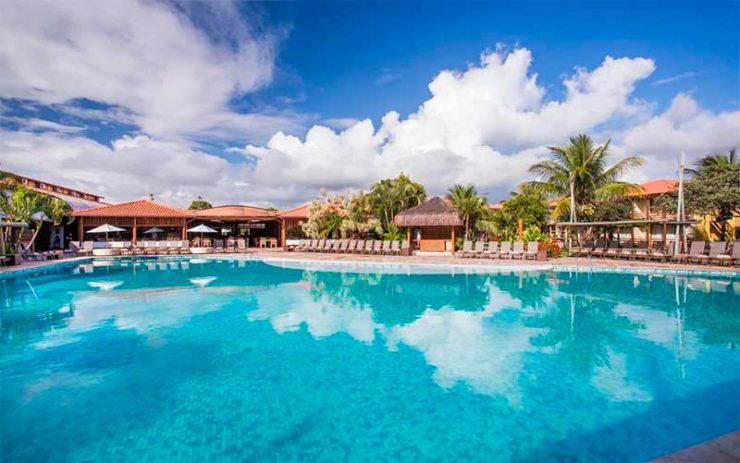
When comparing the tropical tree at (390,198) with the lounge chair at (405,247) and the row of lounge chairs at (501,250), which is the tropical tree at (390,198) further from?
the row of lounge chairs at (501,250)

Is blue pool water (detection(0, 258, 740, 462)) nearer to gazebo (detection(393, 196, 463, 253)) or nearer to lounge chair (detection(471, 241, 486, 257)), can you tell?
lounge chair (detection(471, 241, 486, 257))

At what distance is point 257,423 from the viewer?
3600mm

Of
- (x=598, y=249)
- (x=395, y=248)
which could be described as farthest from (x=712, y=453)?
(x=598, y=249)

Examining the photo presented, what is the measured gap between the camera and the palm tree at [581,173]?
19281mm

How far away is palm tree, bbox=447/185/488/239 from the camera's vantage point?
2009 centimetres

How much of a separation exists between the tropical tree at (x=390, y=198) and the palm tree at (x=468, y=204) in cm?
309

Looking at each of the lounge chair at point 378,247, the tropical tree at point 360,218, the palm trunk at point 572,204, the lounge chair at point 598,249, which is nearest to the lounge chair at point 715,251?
the lounge chair at point 598,249

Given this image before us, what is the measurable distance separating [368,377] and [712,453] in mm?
3250

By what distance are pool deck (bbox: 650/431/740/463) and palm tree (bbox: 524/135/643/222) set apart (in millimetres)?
18618

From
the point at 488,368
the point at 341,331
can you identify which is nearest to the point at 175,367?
the point at 341,331

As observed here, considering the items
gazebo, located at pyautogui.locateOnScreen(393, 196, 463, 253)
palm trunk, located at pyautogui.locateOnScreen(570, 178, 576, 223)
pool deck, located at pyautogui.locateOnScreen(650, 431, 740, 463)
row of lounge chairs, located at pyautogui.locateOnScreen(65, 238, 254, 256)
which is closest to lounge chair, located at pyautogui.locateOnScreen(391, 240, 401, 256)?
gazebo, located at pyautogui.locateOnScreen(393, 196, 463, 253)

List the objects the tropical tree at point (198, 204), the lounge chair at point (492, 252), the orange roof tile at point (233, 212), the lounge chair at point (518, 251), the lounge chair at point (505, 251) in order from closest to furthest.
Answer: the lounge chair at point (518, 251) < the lounge chair at point (505, 251) < the lounge chair at point (492, 252) < the orange roof tile at point (233, 212) < the tropical tree at point (198, 204)

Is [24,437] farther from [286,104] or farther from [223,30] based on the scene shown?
[286,104]

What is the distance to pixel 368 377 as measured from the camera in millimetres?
4695
